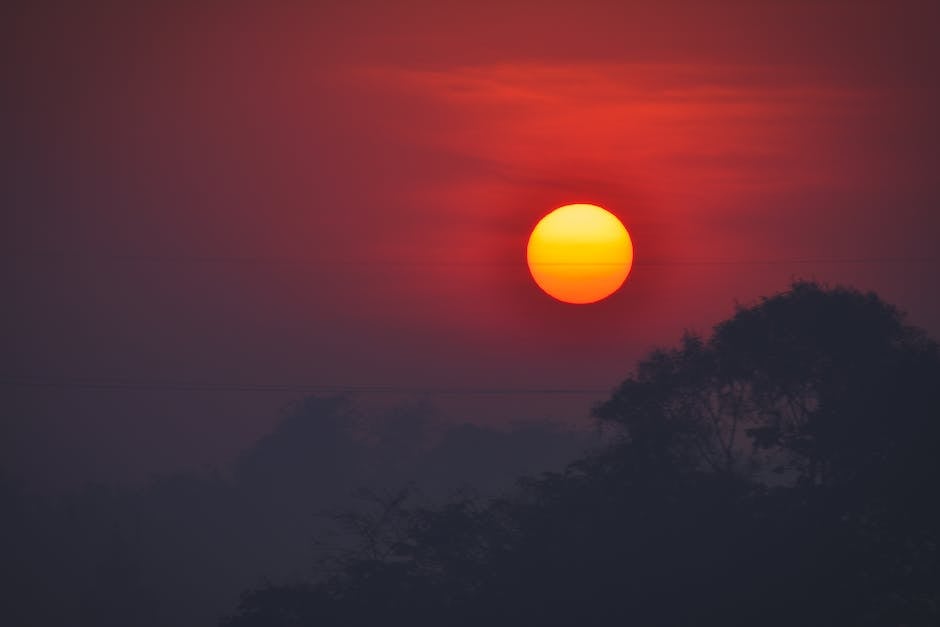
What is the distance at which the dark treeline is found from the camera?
2763 inches

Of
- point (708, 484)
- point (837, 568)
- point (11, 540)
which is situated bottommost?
point (837, 568)

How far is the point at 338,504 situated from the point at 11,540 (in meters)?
26.0

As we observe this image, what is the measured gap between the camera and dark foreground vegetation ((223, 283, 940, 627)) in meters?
24.5

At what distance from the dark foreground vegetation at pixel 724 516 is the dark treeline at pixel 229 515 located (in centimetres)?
1957

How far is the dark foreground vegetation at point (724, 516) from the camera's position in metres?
24.5

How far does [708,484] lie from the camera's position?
27.0 metres

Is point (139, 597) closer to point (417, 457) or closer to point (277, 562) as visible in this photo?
point (277, 562)

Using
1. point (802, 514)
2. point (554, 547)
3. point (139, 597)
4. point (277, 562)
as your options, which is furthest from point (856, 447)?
point (277, 562)

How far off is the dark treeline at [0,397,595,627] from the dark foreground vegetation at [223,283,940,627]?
64.2 feet

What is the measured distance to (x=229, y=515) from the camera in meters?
98.2

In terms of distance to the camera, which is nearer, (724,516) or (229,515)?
(724,516)

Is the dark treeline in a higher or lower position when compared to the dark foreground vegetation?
higher

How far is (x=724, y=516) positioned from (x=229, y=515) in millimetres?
76132

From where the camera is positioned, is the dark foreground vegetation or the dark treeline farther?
the dark treeline
